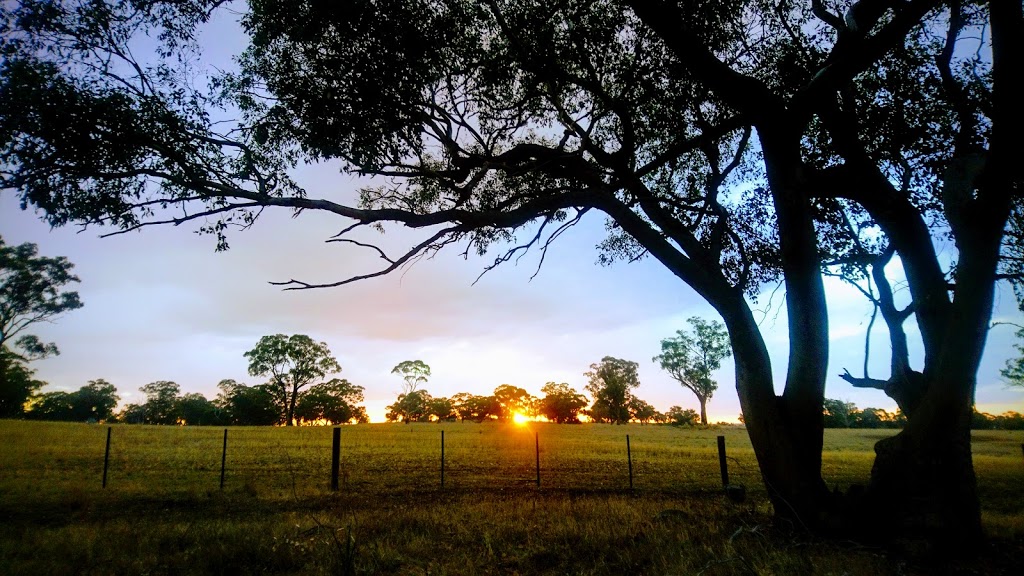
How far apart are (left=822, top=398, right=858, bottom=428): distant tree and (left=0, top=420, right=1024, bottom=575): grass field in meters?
67.7

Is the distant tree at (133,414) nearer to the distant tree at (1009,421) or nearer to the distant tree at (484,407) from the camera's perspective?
the distant tree at (484,407)

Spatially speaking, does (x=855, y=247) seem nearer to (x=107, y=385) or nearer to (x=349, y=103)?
(x=349, y=103)

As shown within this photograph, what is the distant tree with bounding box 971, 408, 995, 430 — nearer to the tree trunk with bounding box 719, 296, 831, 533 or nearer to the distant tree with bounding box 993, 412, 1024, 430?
the distant tree with bounding box 993, 412, 1024, 430

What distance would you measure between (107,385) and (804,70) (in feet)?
399

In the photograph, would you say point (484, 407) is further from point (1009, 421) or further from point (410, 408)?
point (1009, 421)

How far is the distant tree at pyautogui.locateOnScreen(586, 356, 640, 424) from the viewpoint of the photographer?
79.9 meters

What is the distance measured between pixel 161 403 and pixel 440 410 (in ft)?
197

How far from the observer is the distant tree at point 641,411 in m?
83.4

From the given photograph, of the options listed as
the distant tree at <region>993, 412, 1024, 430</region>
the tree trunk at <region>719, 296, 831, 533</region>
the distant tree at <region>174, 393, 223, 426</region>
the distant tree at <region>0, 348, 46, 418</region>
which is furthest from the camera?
the distant tree at <region>174, 393, 223, 426</region>

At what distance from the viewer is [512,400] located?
9506 cm

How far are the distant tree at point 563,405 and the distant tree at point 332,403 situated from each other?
36.2 m

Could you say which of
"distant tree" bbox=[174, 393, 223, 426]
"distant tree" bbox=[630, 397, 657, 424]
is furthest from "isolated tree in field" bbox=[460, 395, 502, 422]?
"distant tree" bbox=[174, 393, 223, 426]

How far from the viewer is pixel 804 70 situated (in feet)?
29.3

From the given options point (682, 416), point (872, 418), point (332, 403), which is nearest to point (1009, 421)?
point (872, 418)
